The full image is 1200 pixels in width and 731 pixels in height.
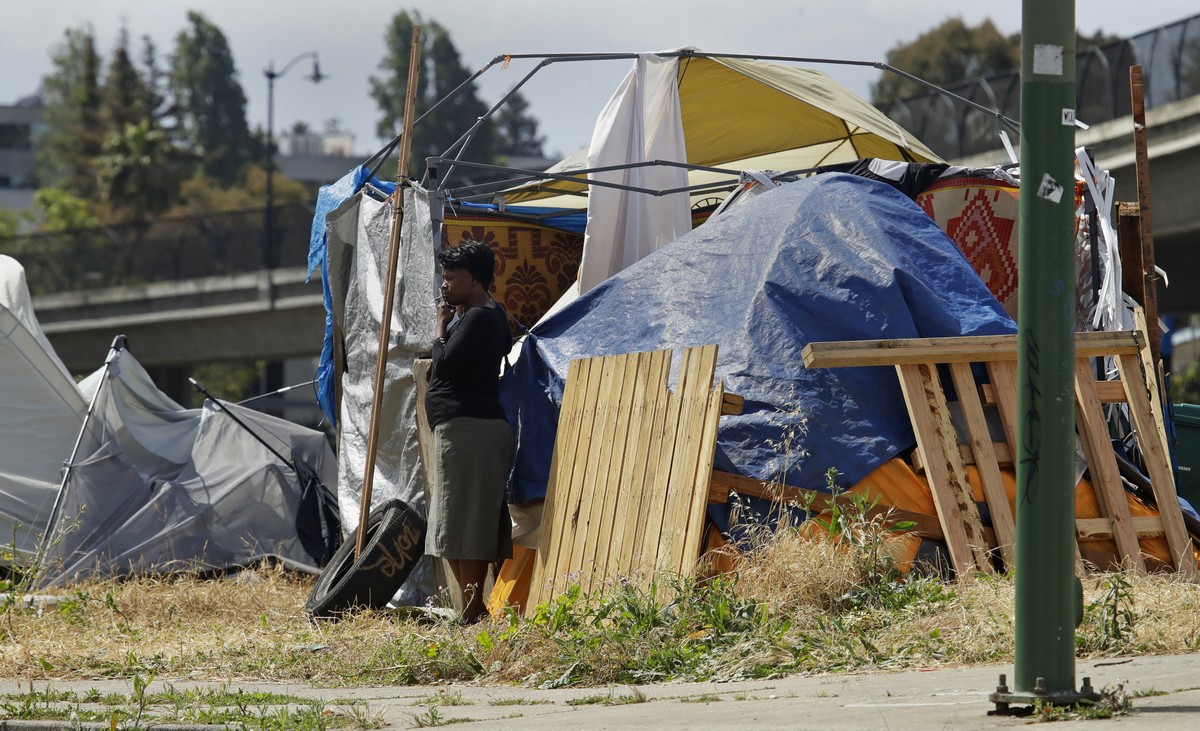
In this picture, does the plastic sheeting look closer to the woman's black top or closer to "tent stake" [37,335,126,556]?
"tent stake" [37,335,126,556]

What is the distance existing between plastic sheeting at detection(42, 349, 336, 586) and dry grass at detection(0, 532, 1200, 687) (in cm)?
304

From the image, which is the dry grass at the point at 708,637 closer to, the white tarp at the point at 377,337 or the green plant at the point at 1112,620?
the green plant at the point at 1112,620

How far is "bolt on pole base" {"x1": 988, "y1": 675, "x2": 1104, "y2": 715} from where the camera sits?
423cm

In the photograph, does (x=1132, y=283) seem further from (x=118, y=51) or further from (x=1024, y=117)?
(x=118, y=51)

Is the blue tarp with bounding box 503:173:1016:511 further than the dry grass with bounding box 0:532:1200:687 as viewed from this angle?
Yes

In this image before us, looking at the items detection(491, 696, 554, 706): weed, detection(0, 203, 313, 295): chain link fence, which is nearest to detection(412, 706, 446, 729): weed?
detection(491, 696, 554, 706): weed

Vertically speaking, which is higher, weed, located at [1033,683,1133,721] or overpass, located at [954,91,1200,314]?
overpass, located at [954,91,1200,314]

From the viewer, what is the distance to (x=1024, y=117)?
14.4 feet

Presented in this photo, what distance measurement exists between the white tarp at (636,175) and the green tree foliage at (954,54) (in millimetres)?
52106

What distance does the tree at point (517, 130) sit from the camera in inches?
4943

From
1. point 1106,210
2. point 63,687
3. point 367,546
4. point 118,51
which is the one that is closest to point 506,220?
point 367,546

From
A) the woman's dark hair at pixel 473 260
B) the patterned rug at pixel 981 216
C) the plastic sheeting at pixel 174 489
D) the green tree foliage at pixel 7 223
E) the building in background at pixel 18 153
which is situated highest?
the building in background at pixel 18 153

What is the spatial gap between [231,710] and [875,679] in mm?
2419

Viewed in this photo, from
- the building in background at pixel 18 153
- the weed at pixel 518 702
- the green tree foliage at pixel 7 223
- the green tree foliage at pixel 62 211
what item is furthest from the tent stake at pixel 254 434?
the building in background at pixel 18 153
